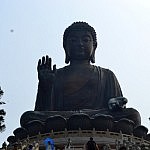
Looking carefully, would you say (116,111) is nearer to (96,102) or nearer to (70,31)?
(96,102)

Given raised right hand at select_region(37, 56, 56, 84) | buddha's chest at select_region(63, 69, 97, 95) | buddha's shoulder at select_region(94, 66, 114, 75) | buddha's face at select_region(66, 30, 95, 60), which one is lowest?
raised right hand at select_region(37, 56, 56, 84)

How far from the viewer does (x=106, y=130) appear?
52.9ft

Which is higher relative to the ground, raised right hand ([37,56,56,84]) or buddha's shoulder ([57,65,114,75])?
buddha's shoulder ([57,65,114,75])

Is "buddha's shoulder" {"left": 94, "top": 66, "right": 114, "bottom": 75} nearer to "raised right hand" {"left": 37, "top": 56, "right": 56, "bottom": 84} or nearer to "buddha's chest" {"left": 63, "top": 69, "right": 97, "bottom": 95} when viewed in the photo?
"buddha's chest" {"left": 63, "top": 69, "right": 97, "bottom": 95}

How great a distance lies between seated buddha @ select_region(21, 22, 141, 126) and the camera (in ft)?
57.5

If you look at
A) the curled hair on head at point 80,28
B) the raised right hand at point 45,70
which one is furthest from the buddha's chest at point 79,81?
the raised right hand at point 45,70

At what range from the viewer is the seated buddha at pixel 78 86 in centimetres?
1753

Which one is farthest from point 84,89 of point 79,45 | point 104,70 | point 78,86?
point 79,45

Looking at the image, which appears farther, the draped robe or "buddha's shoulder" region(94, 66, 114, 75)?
"buddha's shoulder" region(94, 66, 114, 75)

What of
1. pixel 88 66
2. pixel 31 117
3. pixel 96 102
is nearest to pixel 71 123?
pixel 31 117

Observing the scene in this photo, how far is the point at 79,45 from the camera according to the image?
20.6 m

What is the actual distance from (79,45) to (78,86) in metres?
1.88

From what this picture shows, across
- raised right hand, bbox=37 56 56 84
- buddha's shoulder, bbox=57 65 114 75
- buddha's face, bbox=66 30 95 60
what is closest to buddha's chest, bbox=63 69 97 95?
buddha's shoulder, bbox=57 65 114 75

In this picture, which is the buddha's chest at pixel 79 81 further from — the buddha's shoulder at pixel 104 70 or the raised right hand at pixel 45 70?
the raised right hand at pixel 45 70
